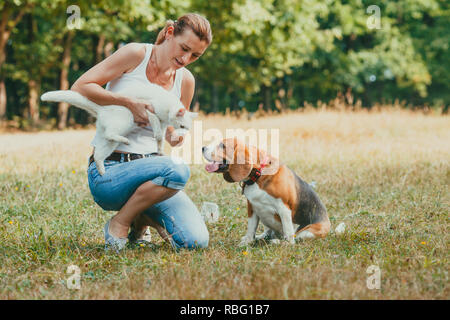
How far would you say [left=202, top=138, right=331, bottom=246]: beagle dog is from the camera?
371cm

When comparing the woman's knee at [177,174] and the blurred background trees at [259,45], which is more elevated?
the blurred background trees at [259,45]

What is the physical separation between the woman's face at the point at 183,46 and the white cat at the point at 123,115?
260 millimetres

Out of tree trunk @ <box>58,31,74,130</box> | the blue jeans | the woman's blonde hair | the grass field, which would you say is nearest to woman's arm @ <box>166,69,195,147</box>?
the blue jeans

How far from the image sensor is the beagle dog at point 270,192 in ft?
12.2

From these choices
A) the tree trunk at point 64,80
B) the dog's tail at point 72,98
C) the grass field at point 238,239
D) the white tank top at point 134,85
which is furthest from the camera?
the tree trunk at point 64,80

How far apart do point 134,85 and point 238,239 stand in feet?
5.49

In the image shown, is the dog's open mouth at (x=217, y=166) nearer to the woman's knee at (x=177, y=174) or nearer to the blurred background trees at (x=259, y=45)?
the woman's knee at (x=177, y=174)

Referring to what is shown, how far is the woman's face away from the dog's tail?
648mm

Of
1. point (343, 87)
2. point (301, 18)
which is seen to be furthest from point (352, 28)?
point (301, 18)

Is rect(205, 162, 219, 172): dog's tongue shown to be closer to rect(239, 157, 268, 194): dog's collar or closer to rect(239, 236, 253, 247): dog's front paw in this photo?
rect(239, 157, 268, 194): dog's collar

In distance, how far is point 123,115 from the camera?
3.34 meters
